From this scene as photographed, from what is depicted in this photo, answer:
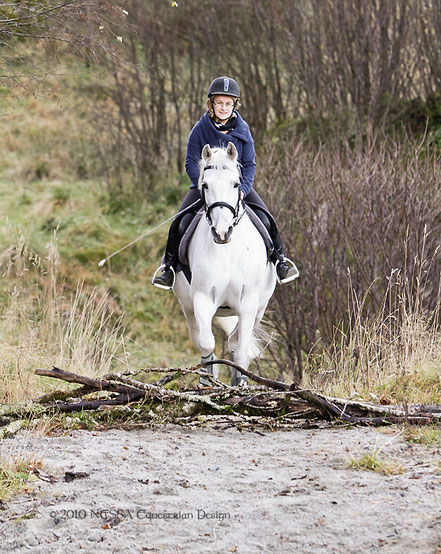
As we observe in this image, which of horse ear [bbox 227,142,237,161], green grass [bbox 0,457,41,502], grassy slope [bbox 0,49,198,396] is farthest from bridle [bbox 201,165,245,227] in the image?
grassy slope [bbox 0,49,198,396]

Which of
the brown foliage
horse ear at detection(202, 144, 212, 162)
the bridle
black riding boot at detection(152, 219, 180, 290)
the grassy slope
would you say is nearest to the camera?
the bridle

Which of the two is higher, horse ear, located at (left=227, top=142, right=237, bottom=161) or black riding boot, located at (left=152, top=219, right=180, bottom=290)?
horse ear, located at (left=227, top=142, right=237, bottom=161)

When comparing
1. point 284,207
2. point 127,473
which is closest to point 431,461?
point 127,473

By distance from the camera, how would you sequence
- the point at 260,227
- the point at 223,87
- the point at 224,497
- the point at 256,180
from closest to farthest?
the point at 224,497
the point at 223,87
the point at 260,227
the point at 256,180

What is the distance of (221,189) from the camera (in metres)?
6.96

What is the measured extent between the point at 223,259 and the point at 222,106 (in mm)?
1463

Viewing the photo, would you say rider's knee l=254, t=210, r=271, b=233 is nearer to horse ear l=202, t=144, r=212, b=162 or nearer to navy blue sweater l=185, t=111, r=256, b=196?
navy blue sweater l=185, t=111, r=256, b=196

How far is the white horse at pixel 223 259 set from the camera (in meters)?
6.97

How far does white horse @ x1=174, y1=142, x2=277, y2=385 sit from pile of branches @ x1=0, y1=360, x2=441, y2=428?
1.03m

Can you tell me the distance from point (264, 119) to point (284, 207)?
7928 mm

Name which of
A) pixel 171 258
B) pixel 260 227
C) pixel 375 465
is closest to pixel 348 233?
pixel 260 227

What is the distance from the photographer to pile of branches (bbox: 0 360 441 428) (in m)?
5.85

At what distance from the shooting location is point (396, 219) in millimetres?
11203

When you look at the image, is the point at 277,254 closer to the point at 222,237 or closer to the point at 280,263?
the point at 280,263
